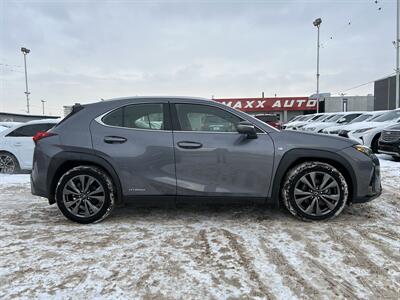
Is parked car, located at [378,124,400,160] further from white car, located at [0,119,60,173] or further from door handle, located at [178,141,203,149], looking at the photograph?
white car, located at [0,119,60,173]

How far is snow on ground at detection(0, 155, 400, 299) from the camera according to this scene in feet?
8.81

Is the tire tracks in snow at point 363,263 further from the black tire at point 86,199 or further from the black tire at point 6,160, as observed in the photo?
the black tire at point 6,160

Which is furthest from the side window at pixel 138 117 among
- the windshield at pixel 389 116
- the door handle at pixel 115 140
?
the windshield at pixel 389 116

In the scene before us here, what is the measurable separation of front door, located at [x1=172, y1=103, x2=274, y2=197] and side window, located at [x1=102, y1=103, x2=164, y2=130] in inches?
12.8

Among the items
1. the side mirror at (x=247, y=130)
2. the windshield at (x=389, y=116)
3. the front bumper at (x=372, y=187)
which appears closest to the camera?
the side mirror at (x=247, y=130)

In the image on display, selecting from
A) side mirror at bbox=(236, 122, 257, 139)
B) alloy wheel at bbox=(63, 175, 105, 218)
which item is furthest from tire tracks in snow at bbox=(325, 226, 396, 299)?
alloy wheel at bbox=(63, 175, 105, 218)

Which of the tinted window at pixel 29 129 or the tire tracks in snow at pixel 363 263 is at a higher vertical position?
the tinted window at pixel 29 129

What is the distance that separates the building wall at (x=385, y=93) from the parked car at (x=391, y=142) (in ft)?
81.8

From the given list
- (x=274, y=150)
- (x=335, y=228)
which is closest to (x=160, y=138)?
(x=274, y=150)

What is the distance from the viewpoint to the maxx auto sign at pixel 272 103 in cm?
3984

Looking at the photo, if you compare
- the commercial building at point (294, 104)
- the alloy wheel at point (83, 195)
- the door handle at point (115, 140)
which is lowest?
the alloy wheel at point (83, 195)

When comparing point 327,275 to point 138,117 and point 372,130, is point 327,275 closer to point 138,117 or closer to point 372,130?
point 138,117

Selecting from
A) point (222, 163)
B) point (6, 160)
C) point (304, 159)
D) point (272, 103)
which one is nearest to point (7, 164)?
point (6, 160)

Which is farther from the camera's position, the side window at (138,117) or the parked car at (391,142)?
the parked car at (391,142)
